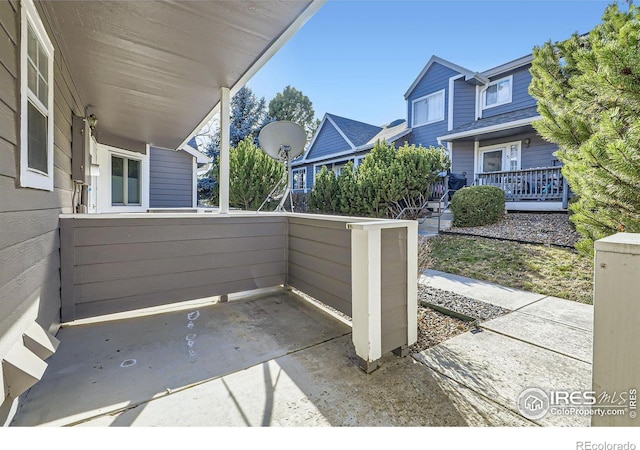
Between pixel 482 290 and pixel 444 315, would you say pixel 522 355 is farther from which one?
pixel 482 290

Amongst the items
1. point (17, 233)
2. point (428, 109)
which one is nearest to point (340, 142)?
point (428, 109)

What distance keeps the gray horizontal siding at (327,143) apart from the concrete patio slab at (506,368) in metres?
13.5

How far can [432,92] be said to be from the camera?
1314 cm

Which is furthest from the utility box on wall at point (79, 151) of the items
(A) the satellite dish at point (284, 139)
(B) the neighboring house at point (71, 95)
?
(A) the satellite dish at point (284, 139)

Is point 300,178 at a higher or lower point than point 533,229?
higher

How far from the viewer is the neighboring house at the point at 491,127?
29.7 ft

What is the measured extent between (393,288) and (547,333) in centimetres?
170

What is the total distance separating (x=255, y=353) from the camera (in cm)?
257

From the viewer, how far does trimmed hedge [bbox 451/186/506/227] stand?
795 cm

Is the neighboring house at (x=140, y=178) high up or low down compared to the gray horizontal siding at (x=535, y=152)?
down

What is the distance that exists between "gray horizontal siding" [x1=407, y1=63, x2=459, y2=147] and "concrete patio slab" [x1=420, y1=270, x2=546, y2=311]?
926 cm

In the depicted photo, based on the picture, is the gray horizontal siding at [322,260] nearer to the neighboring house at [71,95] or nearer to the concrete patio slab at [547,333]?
the neighboring house at [71,95]

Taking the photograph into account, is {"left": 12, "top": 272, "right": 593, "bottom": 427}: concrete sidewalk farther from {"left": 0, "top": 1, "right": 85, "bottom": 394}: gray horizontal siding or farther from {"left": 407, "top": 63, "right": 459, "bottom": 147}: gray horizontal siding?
{"left": 407, "top": 63, "right": 459, "bottom": 147}: gray horizontal siding
